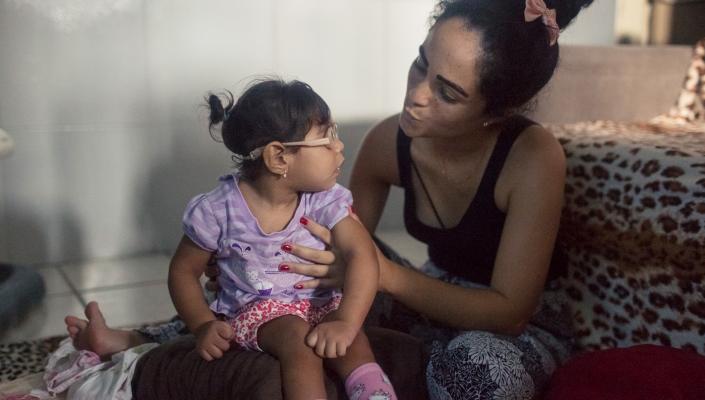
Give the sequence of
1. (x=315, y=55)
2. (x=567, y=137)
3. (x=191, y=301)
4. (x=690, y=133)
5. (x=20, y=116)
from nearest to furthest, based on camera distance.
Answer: (x=191, y=301) < (x=567, y=137) < (x=690, y=133) < (x=20, y=116) < (x=315, y=55)

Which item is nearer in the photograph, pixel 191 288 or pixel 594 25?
pixel 191 288

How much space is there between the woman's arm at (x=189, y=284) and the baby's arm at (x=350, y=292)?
0.18 meters

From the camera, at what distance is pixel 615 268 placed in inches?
53.8

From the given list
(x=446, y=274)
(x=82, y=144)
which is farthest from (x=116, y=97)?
(x=446, y=274)

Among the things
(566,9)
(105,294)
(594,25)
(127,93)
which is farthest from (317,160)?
(594,25)

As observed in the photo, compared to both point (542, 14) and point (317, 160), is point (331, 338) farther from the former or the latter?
point (542, 14)

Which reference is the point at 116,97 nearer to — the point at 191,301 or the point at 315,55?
the point at 315,55

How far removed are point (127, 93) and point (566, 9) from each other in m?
1.36

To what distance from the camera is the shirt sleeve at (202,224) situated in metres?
1.09

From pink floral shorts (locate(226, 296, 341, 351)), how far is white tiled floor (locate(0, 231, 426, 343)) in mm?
718

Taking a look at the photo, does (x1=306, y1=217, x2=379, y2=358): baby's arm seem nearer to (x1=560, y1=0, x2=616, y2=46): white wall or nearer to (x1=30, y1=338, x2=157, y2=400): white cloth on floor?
(x1=30, y1=338, x2=157, y2=400): white cloth on floor

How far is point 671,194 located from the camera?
1266 millimetres

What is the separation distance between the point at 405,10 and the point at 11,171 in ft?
4.19

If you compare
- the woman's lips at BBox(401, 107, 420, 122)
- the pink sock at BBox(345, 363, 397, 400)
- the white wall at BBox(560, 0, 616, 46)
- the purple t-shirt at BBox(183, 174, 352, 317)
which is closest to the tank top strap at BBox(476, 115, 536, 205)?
the woman's lips at BBox(401, 107, 420, 122)
